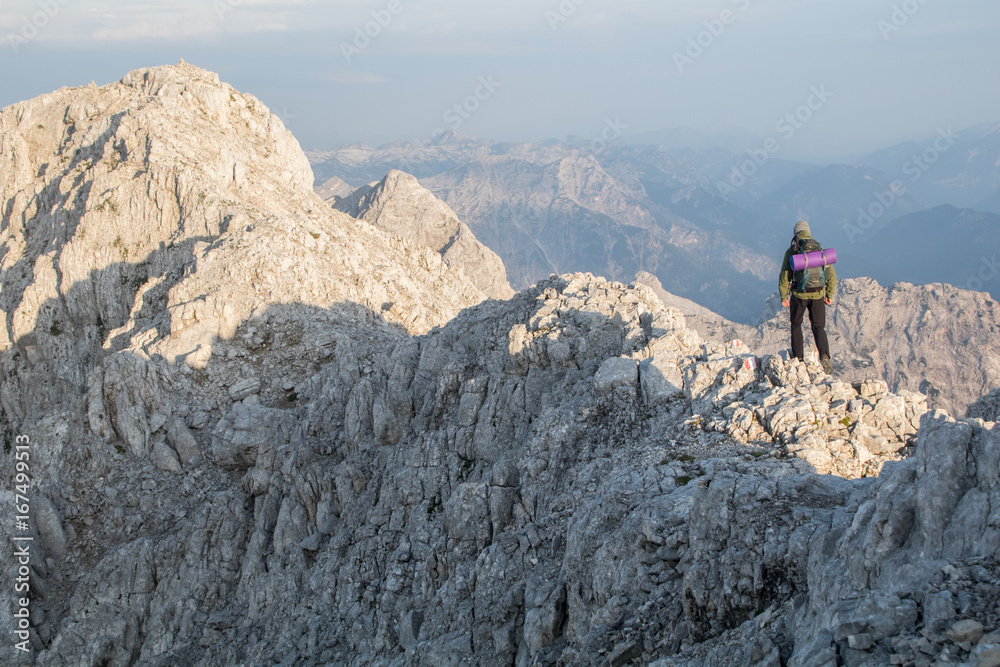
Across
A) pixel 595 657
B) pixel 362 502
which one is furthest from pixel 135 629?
pixel 595 657

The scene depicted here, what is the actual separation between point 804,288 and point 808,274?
49 cm

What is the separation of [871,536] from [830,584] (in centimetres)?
113

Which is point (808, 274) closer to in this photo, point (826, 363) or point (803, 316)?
point (803, 316)

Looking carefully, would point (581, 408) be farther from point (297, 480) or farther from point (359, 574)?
point (297, 480)

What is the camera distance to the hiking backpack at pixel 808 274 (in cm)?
2093

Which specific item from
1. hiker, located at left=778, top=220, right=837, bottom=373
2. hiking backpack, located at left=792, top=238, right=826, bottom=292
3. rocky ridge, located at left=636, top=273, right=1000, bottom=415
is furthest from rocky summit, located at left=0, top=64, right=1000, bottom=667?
rocky ridge, located at left=636, top=273, right=1000, bottom=415

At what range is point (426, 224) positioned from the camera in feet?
494

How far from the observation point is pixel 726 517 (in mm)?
15359

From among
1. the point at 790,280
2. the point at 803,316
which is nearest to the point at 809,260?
the point at 790,280

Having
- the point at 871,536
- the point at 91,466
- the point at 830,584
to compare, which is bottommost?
the point at 91,466

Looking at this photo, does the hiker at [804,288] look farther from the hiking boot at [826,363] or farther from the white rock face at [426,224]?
the white rock face at [426,224]

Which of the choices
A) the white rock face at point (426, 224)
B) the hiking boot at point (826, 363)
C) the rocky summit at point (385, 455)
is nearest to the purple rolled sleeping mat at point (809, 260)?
the rocky summit at point (385, 455)

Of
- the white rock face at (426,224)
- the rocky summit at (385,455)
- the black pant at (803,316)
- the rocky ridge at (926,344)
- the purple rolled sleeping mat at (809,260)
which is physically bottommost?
the rocky ridge at (926,344)

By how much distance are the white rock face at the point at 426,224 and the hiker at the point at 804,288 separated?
364ft
